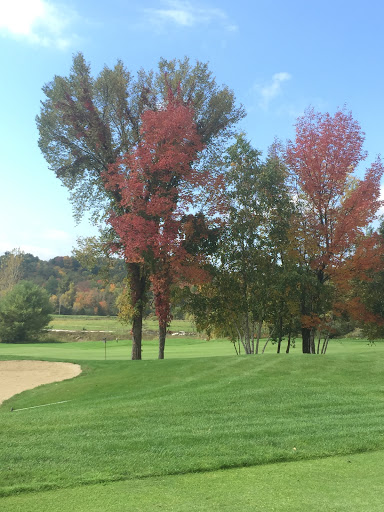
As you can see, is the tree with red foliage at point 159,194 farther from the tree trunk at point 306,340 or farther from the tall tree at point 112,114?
the tree trunk at point 306,340

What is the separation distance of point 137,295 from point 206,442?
1310 cm

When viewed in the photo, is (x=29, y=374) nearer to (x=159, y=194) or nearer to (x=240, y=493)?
(x=159, y=194)

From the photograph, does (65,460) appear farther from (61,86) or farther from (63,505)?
(61,86)

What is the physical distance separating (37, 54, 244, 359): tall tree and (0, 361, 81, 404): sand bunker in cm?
406

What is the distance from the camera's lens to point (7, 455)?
6.02 meters

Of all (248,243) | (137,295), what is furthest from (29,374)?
(248,243)

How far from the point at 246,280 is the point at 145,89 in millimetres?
9642

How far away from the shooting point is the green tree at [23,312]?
4038cm

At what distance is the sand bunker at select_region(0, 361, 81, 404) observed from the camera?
44.0ft

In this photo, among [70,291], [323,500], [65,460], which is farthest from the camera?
[70,291]

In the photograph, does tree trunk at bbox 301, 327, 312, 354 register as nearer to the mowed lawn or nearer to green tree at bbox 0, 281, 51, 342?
the mowed lawn

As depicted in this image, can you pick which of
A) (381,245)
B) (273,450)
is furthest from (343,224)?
(273,450)

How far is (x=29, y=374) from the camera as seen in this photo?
1538 cm

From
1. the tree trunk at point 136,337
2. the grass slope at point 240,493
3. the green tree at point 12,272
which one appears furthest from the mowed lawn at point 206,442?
the green tree at point 12,272
